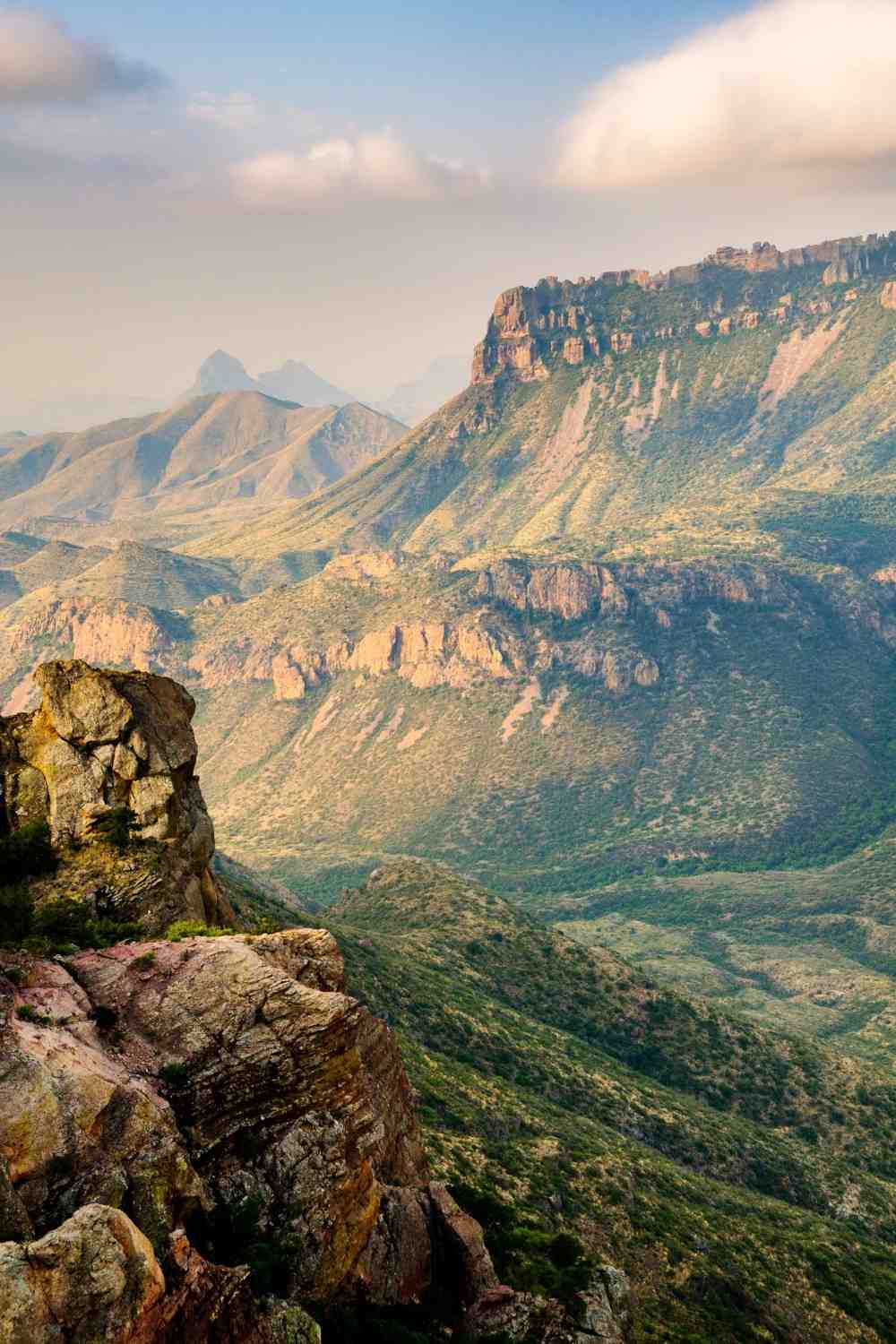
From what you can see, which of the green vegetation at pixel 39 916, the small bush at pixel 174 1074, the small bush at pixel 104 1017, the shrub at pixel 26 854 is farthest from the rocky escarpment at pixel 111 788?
the small bush at pixel 174 1074

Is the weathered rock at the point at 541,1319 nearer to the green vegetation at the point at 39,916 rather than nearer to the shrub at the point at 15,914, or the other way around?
the green vegetation at the point at 39,916

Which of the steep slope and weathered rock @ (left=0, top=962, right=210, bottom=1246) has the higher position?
weathered rock @ (left=0, top=962, right=210, bottom=1246)

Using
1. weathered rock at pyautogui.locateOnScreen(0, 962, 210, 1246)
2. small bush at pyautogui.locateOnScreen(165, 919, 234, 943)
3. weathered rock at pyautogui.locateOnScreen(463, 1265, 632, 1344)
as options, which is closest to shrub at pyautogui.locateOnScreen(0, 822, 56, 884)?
small bush at pyautogui.locateOnScreen(165, 919, 234, 943)

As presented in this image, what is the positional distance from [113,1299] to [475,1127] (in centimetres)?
5555

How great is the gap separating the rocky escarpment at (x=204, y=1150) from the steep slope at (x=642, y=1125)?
1182 cm

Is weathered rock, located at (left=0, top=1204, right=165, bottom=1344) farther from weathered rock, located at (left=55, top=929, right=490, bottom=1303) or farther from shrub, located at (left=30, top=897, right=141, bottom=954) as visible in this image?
shrub, located at (left=30, top=897, right=141, bottom=954)

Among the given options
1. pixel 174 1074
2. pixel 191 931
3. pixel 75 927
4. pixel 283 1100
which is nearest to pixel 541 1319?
pixel 283 1100

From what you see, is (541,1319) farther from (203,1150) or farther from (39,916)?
(39,916)

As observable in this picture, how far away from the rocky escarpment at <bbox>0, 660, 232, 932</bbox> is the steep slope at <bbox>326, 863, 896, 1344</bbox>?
2365 cm

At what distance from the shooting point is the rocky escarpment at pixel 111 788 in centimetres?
5072

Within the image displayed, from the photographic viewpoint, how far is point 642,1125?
95875 mm

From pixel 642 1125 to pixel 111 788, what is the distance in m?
65.6

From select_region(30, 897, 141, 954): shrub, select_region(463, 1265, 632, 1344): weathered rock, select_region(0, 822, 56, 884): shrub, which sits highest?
select_region(0, 822, 56, 884): shrub

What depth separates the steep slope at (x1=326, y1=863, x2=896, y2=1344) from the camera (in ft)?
214
